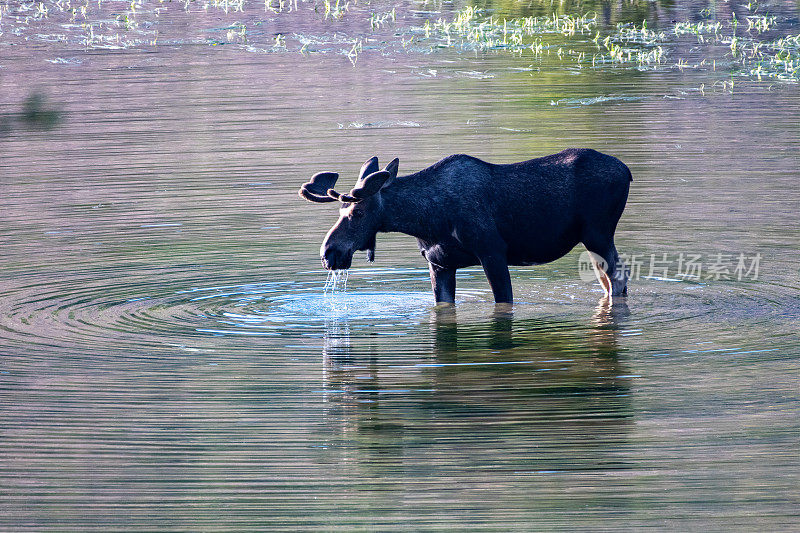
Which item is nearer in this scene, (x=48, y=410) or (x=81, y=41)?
(x=48, y=410)

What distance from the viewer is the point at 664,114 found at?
66.3 feet

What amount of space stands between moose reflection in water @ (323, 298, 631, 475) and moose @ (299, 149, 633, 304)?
50cm

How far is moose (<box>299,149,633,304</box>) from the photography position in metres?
10.5

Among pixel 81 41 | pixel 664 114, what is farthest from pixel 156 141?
pixel 81 41

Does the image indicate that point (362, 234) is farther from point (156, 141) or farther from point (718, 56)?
point (718, 56)

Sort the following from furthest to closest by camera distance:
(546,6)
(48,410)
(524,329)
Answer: (546,6) < (524,329) < (48,410)

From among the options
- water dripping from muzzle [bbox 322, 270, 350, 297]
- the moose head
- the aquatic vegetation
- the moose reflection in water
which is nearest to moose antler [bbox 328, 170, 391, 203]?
the moose head

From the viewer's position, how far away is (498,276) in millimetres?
10711

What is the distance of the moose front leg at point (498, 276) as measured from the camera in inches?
419

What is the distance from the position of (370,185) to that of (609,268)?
6.98ft

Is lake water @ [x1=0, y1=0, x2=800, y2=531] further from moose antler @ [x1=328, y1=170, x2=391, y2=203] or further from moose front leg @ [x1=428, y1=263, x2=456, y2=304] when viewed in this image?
moose antler @ [x1=328, y1=170, x2=391, y2=203]

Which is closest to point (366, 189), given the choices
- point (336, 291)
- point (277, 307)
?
point (277, 307)

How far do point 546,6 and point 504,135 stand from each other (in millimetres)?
12778

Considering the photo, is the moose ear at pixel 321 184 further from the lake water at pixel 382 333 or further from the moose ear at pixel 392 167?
the lake water at pixel 382 333
